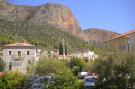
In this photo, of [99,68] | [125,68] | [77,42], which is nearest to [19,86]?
[99,68]

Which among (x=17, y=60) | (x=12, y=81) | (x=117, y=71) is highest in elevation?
(x=17, y=60)

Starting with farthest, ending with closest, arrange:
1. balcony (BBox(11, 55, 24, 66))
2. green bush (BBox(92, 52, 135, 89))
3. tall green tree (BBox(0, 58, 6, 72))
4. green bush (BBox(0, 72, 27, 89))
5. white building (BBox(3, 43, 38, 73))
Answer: white building (BBox(3, 43, 38, 73)) → balcony (BBox(11, 55, 24, 66)) → tall green tree (BBox(0, 58, 6, 72)) → green bush (BBox(0, 72, 27, 89)) → green bush (BBox(92, 52, 135, 89))

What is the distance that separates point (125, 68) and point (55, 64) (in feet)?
46.8

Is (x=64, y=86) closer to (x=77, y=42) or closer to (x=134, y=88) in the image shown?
(x=134, y=88)

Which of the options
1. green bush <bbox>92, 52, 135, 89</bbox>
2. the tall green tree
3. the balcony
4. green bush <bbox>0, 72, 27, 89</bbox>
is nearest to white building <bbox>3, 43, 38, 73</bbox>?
the balcony

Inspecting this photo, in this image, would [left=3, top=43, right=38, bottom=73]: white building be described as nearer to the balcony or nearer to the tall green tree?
the balcony

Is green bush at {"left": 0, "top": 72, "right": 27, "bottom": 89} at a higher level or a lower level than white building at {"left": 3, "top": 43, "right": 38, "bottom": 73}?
lower

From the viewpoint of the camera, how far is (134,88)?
98.2 ft

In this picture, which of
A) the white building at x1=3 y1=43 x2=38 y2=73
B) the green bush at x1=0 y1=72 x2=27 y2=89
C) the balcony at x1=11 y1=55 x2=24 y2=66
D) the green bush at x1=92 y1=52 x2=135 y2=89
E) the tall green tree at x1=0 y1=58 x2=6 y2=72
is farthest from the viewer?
the white building at x1=3 y1=43 x2=38 y2=73

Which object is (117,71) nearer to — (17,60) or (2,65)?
(2,65)

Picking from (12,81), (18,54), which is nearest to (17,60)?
(18,54)

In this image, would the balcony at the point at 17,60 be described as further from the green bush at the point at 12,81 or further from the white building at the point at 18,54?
the green bush at the point at 12,81

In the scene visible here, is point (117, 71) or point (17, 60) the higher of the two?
point (17, 60)

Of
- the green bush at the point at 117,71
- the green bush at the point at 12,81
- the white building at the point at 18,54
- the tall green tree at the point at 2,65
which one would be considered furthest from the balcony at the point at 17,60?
the green bush at the point at 117,71
